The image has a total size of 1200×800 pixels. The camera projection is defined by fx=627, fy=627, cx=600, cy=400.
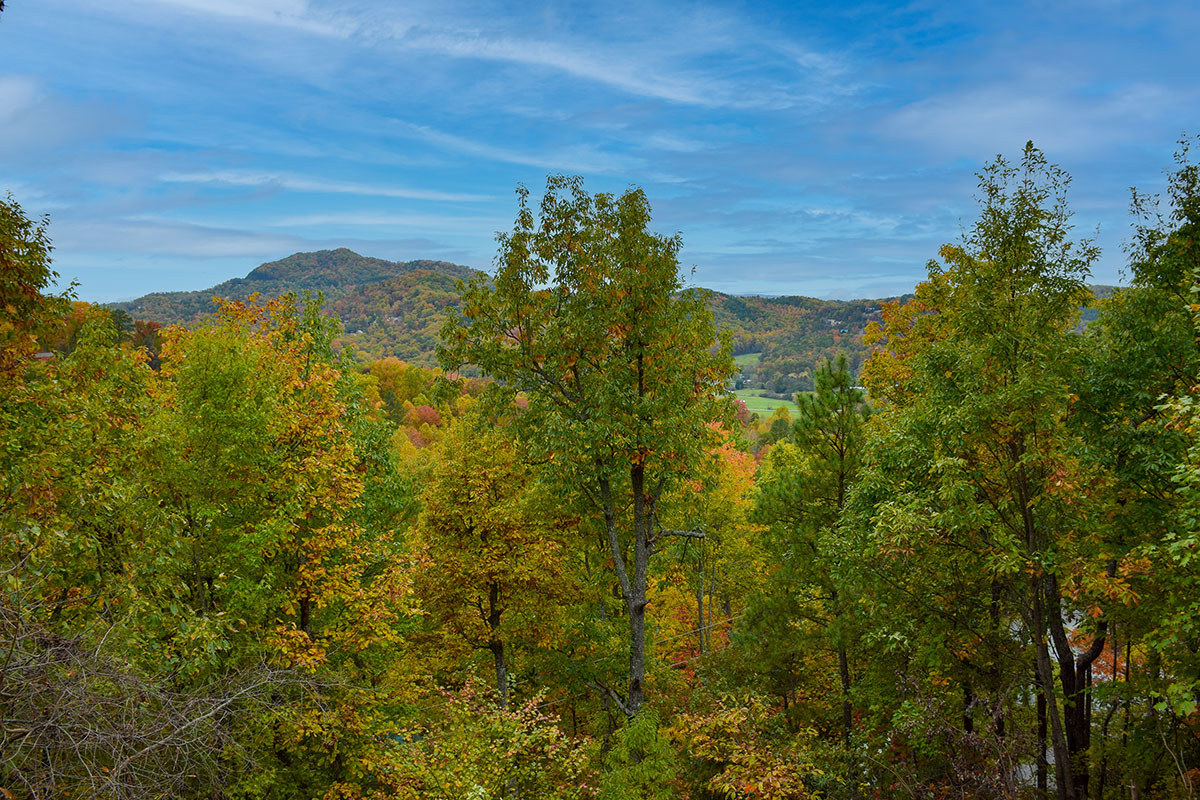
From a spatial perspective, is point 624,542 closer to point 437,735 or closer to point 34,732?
point 437,735

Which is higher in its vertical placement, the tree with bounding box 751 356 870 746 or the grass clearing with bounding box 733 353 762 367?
the grass clearing with bounding box 733 353 762 367

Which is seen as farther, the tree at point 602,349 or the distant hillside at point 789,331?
the distant hillside at point 789,331

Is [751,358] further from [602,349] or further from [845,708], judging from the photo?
[602,349]

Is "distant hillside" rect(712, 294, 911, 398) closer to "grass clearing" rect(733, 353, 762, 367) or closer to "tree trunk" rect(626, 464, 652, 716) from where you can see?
"grass clearing" rect(733, 353, 762, 367)

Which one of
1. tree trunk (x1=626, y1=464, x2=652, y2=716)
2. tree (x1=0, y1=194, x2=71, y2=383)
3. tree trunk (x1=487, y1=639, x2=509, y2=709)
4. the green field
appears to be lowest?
tree trunk (x1=487, y1=639, x2=509, y2=709)

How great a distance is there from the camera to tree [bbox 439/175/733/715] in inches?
538

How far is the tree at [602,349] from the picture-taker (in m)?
13.7

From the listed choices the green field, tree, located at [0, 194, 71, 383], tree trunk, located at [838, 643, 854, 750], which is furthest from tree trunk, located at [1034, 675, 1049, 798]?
the green field

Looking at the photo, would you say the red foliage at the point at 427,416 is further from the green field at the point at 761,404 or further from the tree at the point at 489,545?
the tree at the point at 489,545

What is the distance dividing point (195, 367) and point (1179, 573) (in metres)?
17.3

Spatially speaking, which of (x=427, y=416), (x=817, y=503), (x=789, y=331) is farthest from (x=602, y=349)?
(x=789, y=331)

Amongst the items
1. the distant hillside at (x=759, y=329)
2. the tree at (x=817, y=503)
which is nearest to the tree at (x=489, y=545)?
the tree at (x=817, y=503)

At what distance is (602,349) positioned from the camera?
14234 millimetres

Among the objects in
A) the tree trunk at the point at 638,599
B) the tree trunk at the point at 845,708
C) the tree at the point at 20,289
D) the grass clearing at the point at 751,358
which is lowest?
the tree trunk at the point at 845,708
